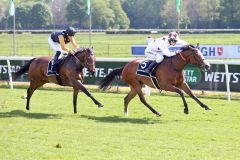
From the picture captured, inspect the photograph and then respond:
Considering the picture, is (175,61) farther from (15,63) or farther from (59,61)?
(15,63)

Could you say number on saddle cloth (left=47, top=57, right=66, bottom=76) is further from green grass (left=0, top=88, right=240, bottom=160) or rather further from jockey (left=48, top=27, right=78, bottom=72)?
green grass (left=0, top=88, right=240, bottom=160)

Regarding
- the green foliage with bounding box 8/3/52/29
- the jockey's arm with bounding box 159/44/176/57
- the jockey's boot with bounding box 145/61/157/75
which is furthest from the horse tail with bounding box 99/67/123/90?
the green foliage with bounding box 8/3/52/29

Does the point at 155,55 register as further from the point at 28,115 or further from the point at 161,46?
the point at 28,115

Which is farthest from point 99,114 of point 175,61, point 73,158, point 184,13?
point 184,13

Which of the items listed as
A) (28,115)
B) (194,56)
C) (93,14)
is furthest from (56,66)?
(93,14)

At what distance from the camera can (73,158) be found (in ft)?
24.3

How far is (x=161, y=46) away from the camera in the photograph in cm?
1259

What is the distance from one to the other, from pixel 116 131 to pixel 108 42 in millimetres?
33492

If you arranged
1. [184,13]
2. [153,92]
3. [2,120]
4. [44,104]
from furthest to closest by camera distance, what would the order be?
1. [184,13]
2. [153,92]
3. [44,104]
4. [2,120]

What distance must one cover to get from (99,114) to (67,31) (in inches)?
77.2

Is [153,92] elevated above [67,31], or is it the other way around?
[67,31]

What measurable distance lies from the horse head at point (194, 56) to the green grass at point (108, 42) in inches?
830

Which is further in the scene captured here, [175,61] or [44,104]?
[44,104]

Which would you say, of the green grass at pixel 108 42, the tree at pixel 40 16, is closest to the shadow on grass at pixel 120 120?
the green grass at pixel 108 42
